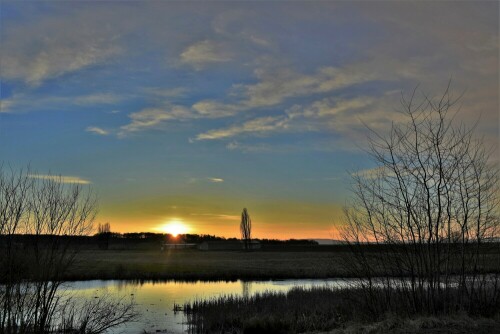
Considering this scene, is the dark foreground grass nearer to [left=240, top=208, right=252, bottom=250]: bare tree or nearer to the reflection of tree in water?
the reflection of tree in water

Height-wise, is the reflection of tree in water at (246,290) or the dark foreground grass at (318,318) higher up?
the dark foreground grass at (318,318)

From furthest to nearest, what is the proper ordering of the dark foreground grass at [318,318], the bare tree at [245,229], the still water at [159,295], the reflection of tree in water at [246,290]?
the bare tree at [245,229], the reflection of tree in water at [246,290], the still water at [159,295], the dark foreground grass at [318,318]

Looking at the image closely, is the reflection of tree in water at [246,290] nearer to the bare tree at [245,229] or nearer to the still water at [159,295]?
the still water at [159,295]

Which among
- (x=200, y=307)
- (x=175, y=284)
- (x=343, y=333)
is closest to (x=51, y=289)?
(x=343, y=333)

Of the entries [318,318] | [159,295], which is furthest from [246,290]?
[318,318]

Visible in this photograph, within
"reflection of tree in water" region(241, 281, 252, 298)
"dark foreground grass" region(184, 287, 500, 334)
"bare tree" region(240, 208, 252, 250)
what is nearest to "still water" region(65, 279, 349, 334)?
"reflection of tree in water" region(241, 281, 252, 298)

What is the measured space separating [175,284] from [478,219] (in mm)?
31072

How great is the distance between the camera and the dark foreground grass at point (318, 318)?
9281mm

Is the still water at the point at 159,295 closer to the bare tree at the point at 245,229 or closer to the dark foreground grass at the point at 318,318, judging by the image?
the dark foreground grass at the point at 318,318

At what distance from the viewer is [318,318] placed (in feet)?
53.2

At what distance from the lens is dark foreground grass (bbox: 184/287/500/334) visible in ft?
30.5

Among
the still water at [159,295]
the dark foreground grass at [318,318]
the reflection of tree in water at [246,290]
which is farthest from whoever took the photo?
the reflection of tree in water at [246,290]

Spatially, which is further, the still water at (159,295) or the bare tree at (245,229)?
the bare tree at (245,229)

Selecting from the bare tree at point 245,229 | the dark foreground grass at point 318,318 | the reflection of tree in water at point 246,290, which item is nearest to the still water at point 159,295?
the reflection of tree in water at point 246,290
